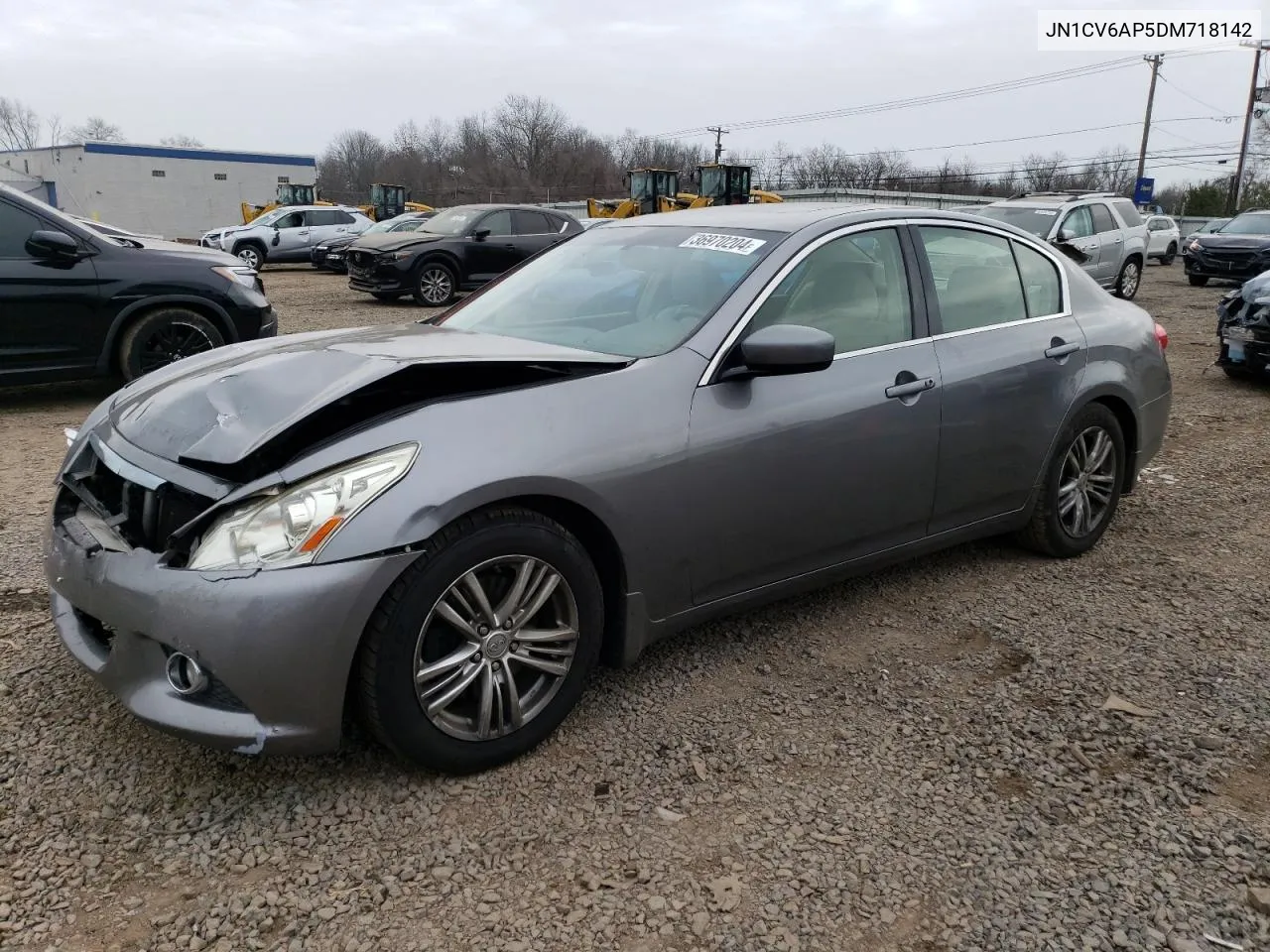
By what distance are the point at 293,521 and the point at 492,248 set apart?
13986 mm

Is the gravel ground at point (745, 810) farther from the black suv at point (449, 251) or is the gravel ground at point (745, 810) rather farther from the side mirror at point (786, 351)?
the black suv at point (449, 251)

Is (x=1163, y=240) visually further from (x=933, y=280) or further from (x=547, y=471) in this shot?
(x=547, y=471)

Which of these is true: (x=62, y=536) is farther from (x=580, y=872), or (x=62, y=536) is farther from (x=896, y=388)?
(x=896, y=388)

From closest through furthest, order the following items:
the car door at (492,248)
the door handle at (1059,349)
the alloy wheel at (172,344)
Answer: the door handle at (1059,349)
the alloy wheel at (172,344)
the car door at (492,248)

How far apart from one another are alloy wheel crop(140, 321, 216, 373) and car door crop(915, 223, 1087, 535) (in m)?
5.71

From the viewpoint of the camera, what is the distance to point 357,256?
51.6 feet

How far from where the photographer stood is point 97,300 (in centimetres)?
700

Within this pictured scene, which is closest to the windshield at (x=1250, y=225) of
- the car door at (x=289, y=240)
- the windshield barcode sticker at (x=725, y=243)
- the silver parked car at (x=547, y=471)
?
the silver parked car at (x=547, y=471)

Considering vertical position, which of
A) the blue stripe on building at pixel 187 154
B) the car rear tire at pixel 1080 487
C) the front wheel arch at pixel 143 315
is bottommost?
the car rear tire at pixel 1080 487

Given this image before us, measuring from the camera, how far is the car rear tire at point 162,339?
720cm

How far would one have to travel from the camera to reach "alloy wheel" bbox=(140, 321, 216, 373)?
7.29m

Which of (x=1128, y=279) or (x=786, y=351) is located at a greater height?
(x=786, y=351)

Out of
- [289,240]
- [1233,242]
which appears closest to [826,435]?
[1233,242]

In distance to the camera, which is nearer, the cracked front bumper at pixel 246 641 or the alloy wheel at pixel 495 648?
the cracked front bumper at pixel 246 641
